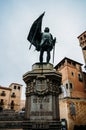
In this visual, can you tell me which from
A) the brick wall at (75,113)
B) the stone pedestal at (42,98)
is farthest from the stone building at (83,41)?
the stone pedestal at (42,98)

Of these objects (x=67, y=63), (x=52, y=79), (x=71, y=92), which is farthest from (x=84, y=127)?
(x=52, y=79)

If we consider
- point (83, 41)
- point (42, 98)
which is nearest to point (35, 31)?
point (42, 98)

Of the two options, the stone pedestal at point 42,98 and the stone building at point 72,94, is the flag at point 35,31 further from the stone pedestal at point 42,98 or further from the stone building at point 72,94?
the stone building at point 72,94

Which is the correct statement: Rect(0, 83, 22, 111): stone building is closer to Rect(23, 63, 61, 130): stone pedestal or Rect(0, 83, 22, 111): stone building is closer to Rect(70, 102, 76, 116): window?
Rect(70, 102, 76, 116): window

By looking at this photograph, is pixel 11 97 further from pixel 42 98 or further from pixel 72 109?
pixel 42 98

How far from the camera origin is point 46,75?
621cm

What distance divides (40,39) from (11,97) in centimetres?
5308

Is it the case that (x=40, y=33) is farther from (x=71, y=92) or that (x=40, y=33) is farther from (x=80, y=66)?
(x=80, y=66)

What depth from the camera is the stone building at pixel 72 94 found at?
29625 millimetres

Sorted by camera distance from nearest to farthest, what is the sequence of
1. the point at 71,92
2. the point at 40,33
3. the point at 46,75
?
1. the point at 46,75
2. the point at 40,33
3. the point at 71,92

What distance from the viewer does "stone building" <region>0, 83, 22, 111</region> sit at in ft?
182

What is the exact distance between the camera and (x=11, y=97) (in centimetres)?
5756

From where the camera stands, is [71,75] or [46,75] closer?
[46,75]

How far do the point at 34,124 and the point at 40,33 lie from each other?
4.26m
